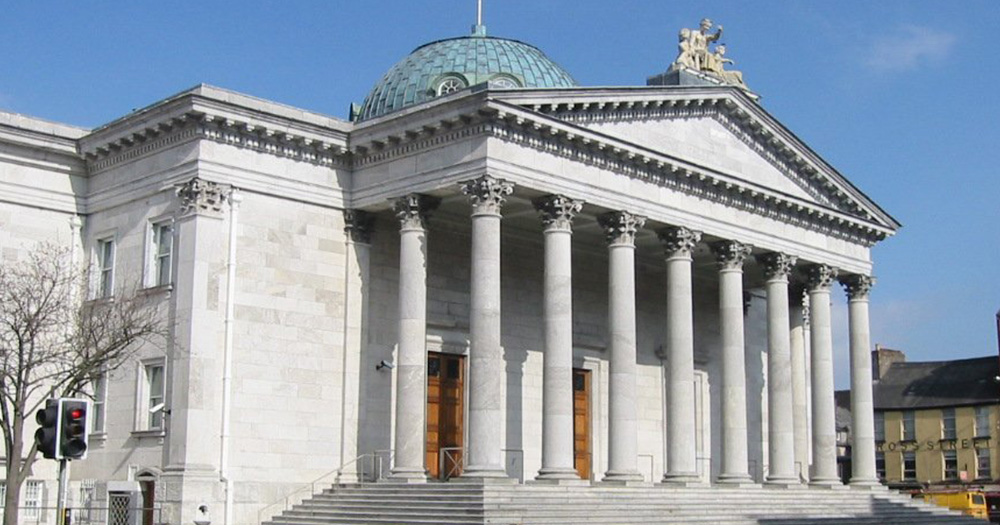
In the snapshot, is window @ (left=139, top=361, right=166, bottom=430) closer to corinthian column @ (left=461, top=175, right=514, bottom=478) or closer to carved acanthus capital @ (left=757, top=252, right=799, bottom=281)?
corinthian column @ (left=461, top=175, right=514, bottom=478)

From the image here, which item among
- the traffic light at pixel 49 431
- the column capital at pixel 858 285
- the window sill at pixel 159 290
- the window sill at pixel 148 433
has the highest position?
the column capital at pixel 858 285

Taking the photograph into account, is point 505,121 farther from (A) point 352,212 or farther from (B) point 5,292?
(B) point 5,292

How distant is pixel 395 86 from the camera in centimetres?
4862

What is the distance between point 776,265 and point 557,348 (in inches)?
465

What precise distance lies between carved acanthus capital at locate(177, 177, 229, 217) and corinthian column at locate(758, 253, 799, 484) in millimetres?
18184

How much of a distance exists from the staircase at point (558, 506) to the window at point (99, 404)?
587 centimetres

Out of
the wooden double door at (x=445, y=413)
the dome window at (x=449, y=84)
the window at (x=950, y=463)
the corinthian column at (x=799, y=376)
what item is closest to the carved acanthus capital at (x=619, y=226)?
the wooden double door at (x=445, y=413)

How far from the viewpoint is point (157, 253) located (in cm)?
3566

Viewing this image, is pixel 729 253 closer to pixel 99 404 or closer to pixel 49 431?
pixel 99 404

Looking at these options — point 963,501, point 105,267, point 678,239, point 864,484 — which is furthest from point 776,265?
point 963,501

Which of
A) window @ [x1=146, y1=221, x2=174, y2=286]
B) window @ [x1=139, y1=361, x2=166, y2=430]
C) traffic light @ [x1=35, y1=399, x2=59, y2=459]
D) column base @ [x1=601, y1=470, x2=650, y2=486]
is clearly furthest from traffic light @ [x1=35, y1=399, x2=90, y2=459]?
column base @ [x1=601, y1=470, x2=650, y2=486]

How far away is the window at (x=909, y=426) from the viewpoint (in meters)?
83.9

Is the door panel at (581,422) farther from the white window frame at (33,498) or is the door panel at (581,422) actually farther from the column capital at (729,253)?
the white window frame at (33,498)

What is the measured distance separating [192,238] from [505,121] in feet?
27.5
